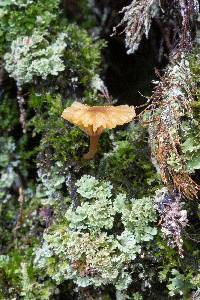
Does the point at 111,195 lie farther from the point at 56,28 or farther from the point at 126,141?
the point at 56,28

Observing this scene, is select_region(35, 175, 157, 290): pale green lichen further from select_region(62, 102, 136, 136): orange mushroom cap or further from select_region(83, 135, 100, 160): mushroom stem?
select_region(62, 102, 136, 136): orange mushroom cap

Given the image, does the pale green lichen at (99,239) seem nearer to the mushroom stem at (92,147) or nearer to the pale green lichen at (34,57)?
the mushroom stem at (92,147)

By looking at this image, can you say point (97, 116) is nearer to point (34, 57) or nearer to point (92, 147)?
point (92, 147)

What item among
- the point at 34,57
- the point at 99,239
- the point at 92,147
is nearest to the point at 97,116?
the point at 92,147

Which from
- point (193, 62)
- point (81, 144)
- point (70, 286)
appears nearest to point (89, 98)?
point (81, 144)

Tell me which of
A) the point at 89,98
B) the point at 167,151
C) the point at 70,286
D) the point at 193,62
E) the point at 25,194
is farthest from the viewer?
the point at 25,194

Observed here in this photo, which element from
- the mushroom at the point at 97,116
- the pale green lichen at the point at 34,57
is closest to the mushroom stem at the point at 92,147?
the mushroom at the point at 97,116
